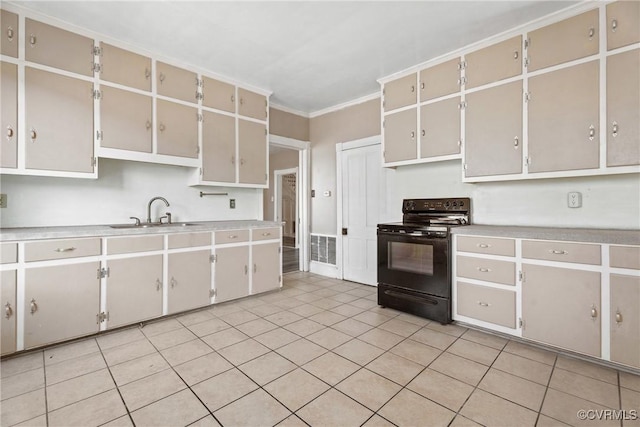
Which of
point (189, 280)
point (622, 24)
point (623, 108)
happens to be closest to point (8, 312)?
point (189, 280)

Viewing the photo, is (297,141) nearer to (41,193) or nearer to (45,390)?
(41,193)

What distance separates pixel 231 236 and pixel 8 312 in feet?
6.14

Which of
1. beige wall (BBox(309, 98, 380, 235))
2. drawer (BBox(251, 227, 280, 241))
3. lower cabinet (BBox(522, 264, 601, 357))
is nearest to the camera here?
lower cabinet (BBox(522, 264, 601, 357))

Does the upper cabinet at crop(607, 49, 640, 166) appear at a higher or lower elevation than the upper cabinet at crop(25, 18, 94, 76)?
lower

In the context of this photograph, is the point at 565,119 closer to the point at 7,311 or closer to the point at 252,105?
the point at 252,105

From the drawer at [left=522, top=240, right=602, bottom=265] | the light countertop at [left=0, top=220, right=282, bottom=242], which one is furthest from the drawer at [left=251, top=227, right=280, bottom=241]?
the drawer at [left=522, top=240, right=602, bottom=265]

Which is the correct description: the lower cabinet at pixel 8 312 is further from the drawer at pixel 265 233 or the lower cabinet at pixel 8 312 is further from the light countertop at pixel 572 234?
the light countertop at pixel 572 234

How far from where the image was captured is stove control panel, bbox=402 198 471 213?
10.7ft

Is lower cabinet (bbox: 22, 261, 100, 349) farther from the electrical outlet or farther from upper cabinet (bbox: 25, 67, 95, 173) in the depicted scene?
the electrical outlet

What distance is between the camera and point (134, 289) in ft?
9.02

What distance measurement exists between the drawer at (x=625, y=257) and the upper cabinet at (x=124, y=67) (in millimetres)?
4264

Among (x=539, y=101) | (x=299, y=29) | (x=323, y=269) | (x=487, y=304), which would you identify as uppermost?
(x=299, y=29)

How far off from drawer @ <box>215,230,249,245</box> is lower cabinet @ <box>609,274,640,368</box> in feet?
11.0

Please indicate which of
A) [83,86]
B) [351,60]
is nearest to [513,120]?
[351,60]
